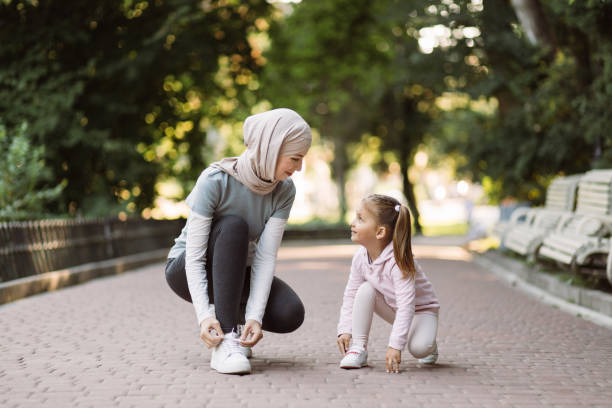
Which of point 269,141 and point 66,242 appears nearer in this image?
point 269,141

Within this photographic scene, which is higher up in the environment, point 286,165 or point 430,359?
point 286,165

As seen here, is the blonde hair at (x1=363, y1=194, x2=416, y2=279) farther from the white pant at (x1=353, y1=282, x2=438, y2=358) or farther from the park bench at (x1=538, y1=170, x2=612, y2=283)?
the park bench at (x1=538, y1=170, x2=612, y2=283)

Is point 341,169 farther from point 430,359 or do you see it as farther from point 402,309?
point 402,309

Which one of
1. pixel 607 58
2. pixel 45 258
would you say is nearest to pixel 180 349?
pixel 45 258

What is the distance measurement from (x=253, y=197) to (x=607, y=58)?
7884 mm

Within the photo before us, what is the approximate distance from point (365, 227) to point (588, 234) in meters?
4.89

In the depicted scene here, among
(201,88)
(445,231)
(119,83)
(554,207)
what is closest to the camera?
(554,207)

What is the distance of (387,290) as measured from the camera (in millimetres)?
5199

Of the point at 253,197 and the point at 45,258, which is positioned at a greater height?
the point at 253,197

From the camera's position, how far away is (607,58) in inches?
453

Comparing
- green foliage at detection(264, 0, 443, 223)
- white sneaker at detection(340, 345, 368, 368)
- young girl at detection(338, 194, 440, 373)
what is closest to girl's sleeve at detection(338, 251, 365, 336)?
young girl at detection(338, 194, 440, 373)

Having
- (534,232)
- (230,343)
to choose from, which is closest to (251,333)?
(230,343)

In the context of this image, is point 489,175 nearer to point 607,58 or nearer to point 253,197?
point 607,58

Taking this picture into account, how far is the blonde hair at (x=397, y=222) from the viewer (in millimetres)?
5023
